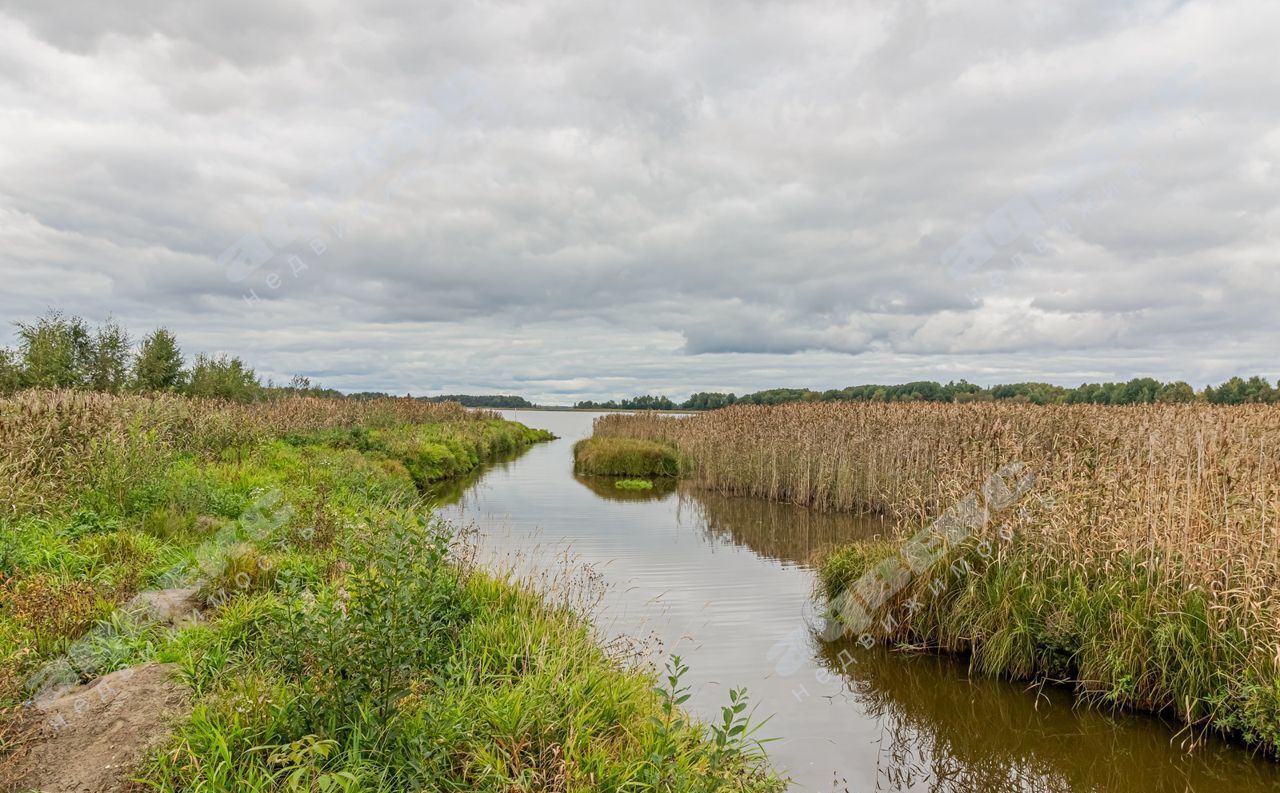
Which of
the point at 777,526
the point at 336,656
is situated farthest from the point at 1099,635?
the point at 777,526

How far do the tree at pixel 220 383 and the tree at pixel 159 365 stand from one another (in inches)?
35.9

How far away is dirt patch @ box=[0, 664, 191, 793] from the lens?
3875mm

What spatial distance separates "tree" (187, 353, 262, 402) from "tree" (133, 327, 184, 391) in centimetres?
91

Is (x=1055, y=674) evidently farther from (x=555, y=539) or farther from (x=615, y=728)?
(x=555, y=539)

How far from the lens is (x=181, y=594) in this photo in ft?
22.7

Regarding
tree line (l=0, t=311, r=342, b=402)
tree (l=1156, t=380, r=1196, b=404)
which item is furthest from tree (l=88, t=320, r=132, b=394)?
tree (l=1156, t=380, r=1196, b=404)

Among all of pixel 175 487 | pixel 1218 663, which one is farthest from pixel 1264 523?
pixel 175 487

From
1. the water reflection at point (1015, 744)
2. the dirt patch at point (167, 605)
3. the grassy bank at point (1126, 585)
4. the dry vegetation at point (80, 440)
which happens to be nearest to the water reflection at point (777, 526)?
the grassy bank at point (1126, 585)

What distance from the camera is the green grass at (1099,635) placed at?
6.16 metres

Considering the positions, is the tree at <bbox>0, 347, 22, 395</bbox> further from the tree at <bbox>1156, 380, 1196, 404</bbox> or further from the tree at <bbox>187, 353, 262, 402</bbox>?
the tree at <bbox>1156, 380, 1196, 404</bbox>

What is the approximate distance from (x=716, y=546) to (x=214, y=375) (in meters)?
32.4

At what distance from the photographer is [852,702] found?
7.51 metres

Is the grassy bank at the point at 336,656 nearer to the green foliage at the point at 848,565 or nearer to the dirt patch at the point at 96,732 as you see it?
the dirt patch at the point at 96,732

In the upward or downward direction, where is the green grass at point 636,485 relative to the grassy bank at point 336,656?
downward
